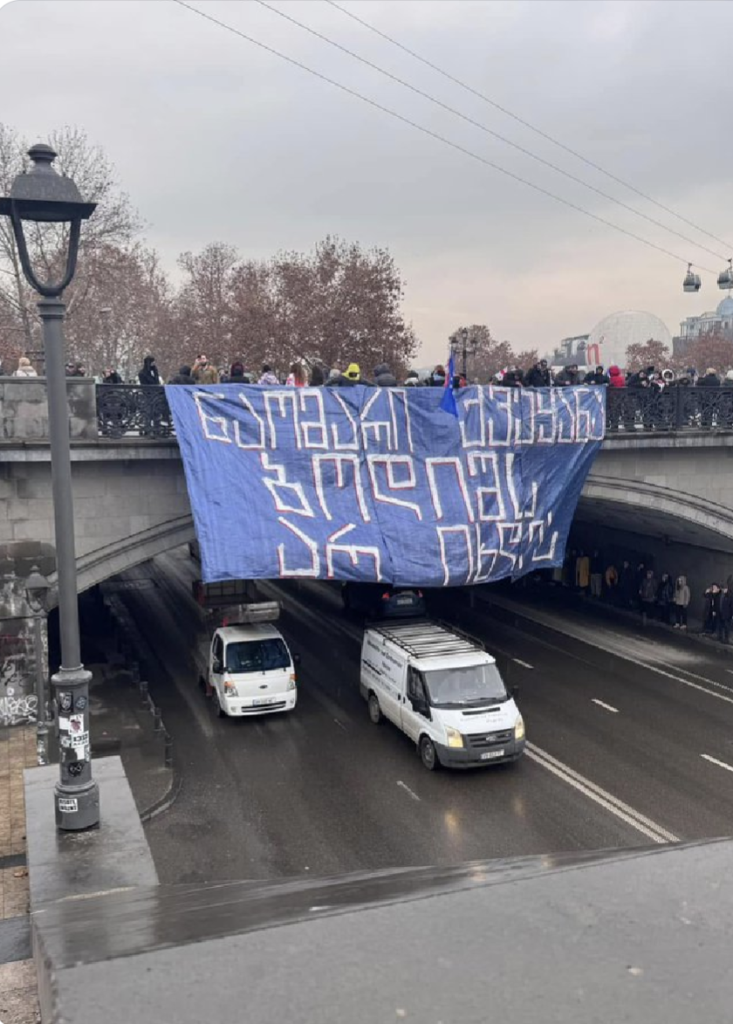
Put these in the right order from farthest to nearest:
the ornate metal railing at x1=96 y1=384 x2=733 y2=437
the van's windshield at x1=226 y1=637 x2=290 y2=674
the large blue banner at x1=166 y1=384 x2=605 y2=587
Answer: the van's windshield at x1=226 y1=637 x2=290 y2=674
the ornate metal railing at x1=96 y1=384 x2=733 y2=437
the large blue banner at x1=166 y1=384 x2=605 y2=587

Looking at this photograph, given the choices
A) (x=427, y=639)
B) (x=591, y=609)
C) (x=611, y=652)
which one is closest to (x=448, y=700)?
(x=427, y=639)

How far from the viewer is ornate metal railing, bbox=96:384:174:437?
18094 mm

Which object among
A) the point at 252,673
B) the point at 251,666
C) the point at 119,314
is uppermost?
the point at 119,314

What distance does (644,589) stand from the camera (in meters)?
31.2

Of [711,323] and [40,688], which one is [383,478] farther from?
[711,323]

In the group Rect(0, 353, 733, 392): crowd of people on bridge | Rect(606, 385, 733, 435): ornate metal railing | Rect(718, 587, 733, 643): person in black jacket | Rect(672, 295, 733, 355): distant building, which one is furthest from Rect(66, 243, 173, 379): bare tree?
Rect(672, 295, 733, 355): distant building

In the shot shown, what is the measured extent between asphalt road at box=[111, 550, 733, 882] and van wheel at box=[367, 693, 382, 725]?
0.20m

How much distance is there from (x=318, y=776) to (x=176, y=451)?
7.42 meters

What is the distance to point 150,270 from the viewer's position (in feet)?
201

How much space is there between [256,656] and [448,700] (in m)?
5.52

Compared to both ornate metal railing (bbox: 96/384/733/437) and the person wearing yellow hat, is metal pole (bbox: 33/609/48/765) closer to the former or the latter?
ornate metal railing (bbox: 96/384/733/437)

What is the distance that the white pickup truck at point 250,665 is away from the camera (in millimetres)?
20172

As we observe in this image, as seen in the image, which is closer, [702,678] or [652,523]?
[702,678]

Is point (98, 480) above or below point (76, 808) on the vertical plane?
above
